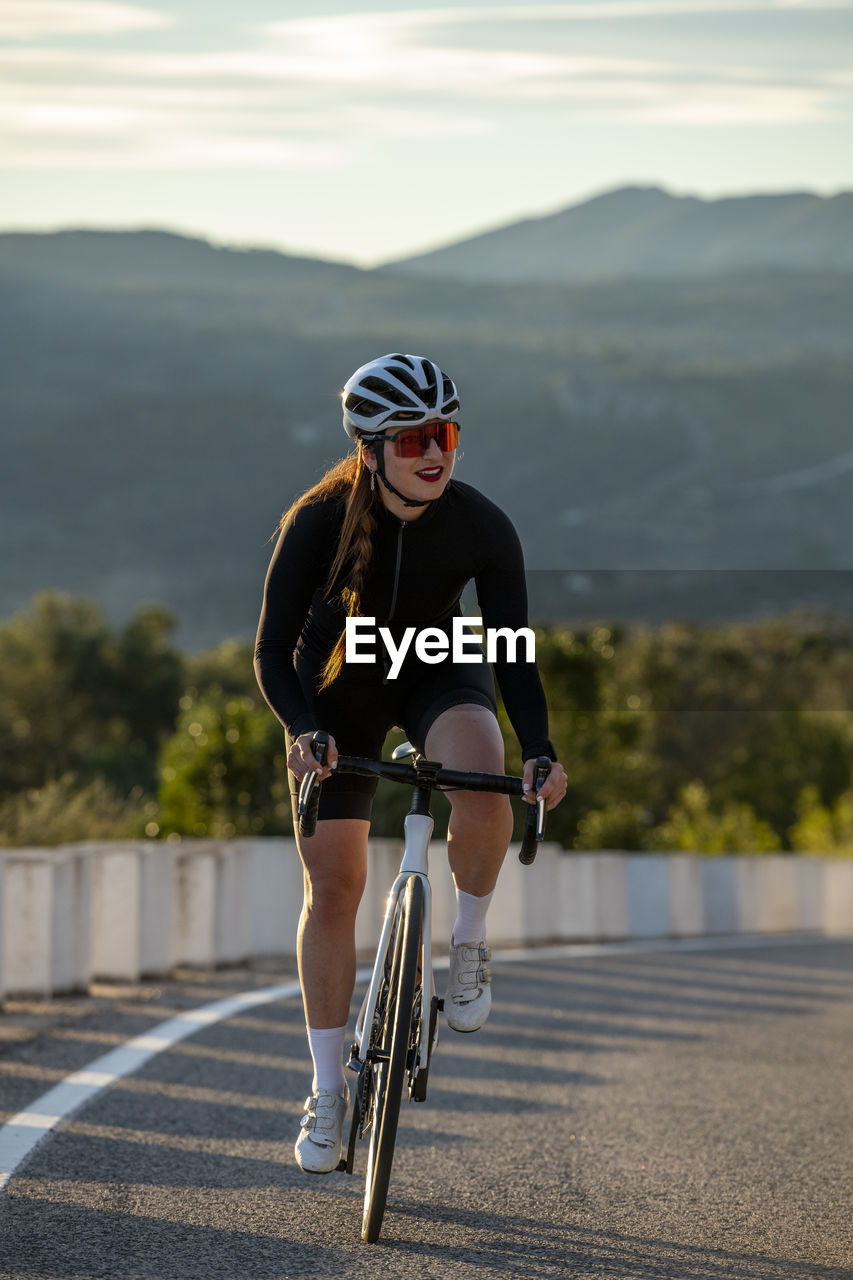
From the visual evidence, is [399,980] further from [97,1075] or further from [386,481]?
[97,1075]

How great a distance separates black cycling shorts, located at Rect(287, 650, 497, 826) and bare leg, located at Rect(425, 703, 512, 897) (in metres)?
0.05

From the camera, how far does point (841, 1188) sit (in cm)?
614

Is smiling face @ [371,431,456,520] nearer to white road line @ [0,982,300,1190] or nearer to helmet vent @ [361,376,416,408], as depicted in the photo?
helmet vent @ [361,376,416,408]

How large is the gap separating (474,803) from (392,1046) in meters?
0.70

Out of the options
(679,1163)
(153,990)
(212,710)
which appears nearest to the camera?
(679,1163)

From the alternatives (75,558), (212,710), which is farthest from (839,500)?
(212,710)

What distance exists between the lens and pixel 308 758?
5160mm

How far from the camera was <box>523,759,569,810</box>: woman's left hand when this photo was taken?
522cm

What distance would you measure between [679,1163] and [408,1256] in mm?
1765

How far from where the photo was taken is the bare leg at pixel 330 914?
551cm

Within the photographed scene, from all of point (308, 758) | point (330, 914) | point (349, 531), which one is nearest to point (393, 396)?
point (349, 531)

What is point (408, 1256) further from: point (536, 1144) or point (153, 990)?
point (153, 990)

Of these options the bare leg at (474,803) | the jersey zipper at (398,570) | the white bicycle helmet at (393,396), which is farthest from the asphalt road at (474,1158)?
the white bicycle helmet at (393,396)

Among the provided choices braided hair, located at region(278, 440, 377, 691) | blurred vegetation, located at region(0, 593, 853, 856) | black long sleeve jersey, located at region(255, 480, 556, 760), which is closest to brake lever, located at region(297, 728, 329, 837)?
black long sleeve jersey, located at region(255, 480, 556, 760)
